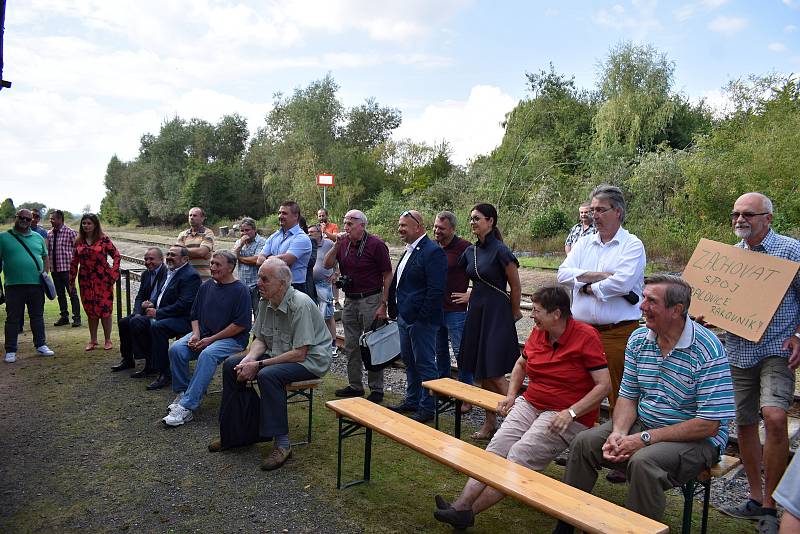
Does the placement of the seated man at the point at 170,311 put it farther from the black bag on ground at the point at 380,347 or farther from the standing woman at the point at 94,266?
the black bag on ground at the point at 380,347

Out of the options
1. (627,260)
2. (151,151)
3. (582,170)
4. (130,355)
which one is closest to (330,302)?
(130,355)

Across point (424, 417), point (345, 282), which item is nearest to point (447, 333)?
point (424, 417)

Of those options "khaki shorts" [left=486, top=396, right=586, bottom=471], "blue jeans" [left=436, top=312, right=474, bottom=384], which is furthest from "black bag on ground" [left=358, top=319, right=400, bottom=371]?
"khaki shorts" [left=486, top=396, right=586, bottom=471]

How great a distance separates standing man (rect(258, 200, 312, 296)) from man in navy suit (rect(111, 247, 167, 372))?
1.15m

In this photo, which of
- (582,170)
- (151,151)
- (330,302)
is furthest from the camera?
(151,151)

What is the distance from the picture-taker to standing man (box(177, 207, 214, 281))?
735 centimetres

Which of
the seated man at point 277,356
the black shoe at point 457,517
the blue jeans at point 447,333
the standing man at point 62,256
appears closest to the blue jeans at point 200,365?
the seated man at point 277,356

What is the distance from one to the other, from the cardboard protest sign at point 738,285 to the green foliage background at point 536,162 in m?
10.3

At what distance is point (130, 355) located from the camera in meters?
6.82

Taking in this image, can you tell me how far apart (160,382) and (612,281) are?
477cm

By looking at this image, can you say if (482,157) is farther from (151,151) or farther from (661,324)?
(151,151)

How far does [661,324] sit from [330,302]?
19.2 ft

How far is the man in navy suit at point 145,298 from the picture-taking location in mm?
6703

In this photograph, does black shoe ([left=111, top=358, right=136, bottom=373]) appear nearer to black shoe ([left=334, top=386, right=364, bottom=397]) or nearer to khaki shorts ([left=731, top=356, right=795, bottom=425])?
black shoe ([left=334, top=386, right=364, bottom=397])
